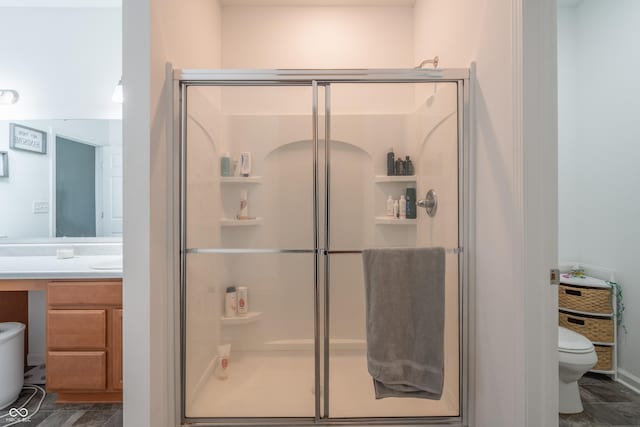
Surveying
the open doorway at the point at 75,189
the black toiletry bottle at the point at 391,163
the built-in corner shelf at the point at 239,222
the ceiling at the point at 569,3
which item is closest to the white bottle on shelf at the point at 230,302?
the built-in corner shelf at the point at 239,222

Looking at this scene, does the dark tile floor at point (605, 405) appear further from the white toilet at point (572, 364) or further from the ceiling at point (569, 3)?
the ceiling at point (569, 3)

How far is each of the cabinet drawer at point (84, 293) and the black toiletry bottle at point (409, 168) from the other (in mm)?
1722

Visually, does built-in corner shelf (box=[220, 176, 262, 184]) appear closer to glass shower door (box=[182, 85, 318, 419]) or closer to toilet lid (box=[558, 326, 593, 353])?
glass shower door (box=[182, 85, 318, 419])

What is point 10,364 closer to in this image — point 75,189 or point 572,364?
point 75,189

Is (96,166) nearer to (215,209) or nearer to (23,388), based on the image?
(215,209)

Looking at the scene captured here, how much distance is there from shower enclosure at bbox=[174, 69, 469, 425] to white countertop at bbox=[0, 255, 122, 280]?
612 millimetres

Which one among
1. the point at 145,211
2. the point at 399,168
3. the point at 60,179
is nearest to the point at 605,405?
the point at 399,168

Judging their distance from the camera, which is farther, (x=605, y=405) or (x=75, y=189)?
(x=75, y=189)

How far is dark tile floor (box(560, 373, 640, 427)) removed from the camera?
1931 mm

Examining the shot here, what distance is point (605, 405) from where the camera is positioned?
6.80 feet

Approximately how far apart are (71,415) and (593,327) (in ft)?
11.1

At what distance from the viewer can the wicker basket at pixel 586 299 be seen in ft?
→ 7.70

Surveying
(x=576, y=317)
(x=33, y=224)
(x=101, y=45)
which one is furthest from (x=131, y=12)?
(x=576, y=317)

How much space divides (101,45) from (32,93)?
0.61 meters
